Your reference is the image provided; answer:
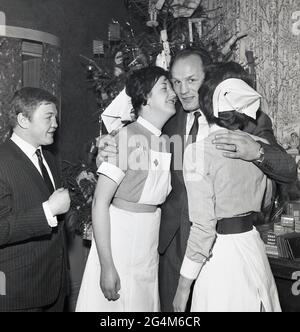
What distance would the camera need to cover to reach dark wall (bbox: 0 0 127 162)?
3691mm

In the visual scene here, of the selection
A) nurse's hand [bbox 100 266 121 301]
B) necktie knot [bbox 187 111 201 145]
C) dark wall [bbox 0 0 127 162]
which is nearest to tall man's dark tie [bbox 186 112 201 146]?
necktie knot [bbox 187 111 201 145]

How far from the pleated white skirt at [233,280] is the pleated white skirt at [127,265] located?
40 centimetres

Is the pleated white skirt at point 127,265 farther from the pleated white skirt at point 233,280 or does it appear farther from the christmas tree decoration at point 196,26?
the christmas tree decoration at point 196,26

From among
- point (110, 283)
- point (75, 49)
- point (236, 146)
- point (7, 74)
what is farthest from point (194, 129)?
point (75, 49)

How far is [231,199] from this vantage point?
1709 millimetres

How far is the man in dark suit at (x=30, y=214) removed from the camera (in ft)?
6.33

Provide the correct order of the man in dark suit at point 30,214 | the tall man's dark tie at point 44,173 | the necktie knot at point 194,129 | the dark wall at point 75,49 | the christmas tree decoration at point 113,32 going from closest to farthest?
the man in dark suit at point 30,214 → the tall man's dark tie at point 44,173 → the necktie knot at point 194,129 → the christmas tree decoration at point 113,32 → the dark wall at point 75,49

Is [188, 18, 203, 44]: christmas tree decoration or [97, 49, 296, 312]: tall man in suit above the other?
[188, 18, 203, 44]: christmas tree decoration

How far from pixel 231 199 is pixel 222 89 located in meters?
0.43

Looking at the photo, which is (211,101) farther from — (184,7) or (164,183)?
(184,7)

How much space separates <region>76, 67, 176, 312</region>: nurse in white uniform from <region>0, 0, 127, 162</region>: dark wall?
174 centimetres

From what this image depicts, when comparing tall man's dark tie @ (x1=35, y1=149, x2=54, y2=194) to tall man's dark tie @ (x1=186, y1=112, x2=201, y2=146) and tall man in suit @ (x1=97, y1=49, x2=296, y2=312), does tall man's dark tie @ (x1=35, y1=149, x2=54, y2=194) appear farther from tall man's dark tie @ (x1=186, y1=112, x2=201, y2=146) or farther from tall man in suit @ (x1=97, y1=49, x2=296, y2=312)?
tall man's dark tie @ (x1=186, y1=112, x2=201, y2=146)

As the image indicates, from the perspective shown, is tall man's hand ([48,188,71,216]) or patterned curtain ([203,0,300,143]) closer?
tall man's hand ([48,188,71,216])

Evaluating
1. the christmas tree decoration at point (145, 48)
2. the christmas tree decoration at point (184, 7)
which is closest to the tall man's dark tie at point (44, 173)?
the christmas tree decoration at point (145, 48)
